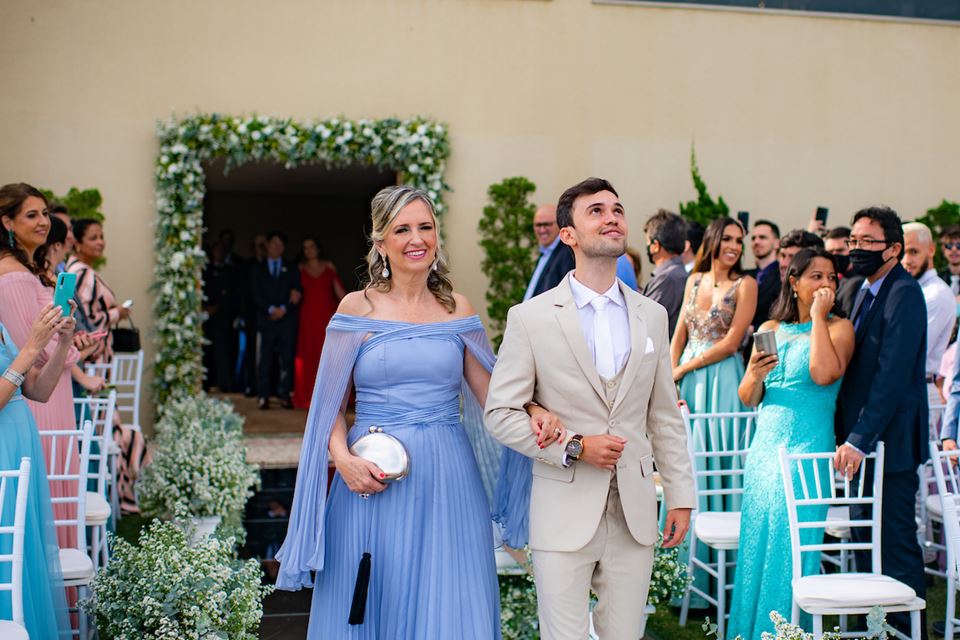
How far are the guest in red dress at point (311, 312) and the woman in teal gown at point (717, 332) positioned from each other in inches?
279

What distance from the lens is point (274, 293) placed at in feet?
39.0

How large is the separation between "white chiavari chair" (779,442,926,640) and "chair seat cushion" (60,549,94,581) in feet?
9.38

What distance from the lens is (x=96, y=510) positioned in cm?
493

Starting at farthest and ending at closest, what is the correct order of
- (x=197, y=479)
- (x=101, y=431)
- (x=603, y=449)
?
(x=101, y=431), (x=197, y=479), (x=603, y=449)

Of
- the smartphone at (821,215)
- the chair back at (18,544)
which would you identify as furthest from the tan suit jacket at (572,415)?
the smartphone at (821,215)

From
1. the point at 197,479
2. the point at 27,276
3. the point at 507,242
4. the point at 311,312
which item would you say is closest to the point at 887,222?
the point at 27,276

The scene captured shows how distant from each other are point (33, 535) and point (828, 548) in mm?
3169

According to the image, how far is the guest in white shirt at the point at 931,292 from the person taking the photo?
240 inches

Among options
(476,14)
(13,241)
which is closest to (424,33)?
(476,14)

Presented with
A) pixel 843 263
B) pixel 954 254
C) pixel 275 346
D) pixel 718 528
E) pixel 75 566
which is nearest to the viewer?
pixel 75 566

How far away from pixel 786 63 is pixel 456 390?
27.7 feet

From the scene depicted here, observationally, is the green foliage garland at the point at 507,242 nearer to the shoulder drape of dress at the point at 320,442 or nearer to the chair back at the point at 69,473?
the chair back at the point at 69,473

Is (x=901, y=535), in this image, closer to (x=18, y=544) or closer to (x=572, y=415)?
(x=572, y=415)

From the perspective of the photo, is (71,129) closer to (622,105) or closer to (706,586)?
(622,105)
